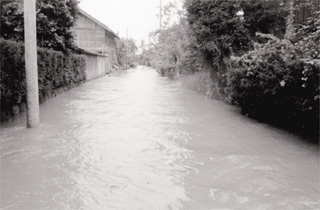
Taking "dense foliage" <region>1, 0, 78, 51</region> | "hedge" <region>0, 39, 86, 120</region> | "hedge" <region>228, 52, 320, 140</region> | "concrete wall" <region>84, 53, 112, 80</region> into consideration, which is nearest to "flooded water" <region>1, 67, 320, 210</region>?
"hedge" <region>228, 52, 320, 140</region>

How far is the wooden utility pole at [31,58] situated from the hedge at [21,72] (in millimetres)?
592

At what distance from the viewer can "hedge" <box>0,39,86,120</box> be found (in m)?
7.85

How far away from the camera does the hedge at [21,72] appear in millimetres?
7848

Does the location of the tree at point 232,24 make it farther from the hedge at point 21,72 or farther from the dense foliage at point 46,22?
the dense foliage at point 46,22

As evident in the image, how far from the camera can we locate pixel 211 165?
17.4ft

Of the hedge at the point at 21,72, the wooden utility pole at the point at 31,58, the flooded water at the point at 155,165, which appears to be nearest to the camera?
the flooded water at the point at 155,165

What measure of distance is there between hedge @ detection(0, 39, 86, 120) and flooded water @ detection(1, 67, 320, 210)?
2.50 ft

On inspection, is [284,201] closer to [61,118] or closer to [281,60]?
[281,60]

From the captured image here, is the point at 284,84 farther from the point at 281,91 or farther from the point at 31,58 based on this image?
the point at 31,58

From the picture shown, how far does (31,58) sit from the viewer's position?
25.2ft

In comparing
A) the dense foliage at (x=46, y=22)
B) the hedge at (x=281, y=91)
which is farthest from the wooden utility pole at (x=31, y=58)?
the dense foliage at (x=46, y=22)

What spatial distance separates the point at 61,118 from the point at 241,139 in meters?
5.18

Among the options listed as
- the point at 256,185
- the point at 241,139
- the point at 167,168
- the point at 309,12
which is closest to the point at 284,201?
the point at 256,185

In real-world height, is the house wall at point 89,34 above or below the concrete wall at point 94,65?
above
